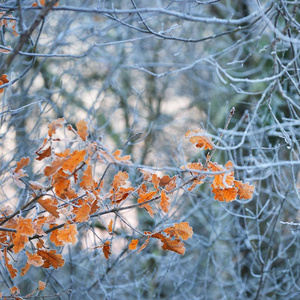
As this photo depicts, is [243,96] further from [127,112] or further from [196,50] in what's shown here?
[127,112]

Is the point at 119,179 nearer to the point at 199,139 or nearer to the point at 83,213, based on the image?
the point at 83,213

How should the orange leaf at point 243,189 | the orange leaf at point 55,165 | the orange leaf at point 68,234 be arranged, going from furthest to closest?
1. the orange leaf at point 243,189
2. the orange leaf at point 68,234
3. the orange leaf at point 55,165

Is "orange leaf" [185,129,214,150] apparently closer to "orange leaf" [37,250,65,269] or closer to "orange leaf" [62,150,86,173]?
"orange leaf" [62,150,86,173]

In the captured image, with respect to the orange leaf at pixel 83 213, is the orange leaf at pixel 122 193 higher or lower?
lower

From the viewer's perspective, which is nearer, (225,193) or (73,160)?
(73,160)

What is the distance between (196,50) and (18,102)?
4.53m

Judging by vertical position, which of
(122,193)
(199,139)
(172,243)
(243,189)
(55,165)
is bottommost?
(172,243)

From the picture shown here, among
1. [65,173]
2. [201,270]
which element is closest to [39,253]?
[65,173]

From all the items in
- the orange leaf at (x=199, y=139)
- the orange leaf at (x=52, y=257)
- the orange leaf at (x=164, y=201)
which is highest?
the orange leaf at (x=199, y=139)

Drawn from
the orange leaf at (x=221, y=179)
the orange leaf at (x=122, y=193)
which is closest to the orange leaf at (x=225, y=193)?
the orange leaf at (x=221, y=179)

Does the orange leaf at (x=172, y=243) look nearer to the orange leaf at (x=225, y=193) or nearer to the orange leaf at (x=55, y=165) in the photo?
the orange leaf at (x=225, y=193)

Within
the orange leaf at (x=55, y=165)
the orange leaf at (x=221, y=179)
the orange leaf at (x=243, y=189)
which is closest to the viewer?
the orange leaf at (x=55, y=165)

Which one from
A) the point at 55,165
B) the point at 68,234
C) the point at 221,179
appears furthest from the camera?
the point at 221,179

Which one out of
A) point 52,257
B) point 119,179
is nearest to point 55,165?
point 119,179
